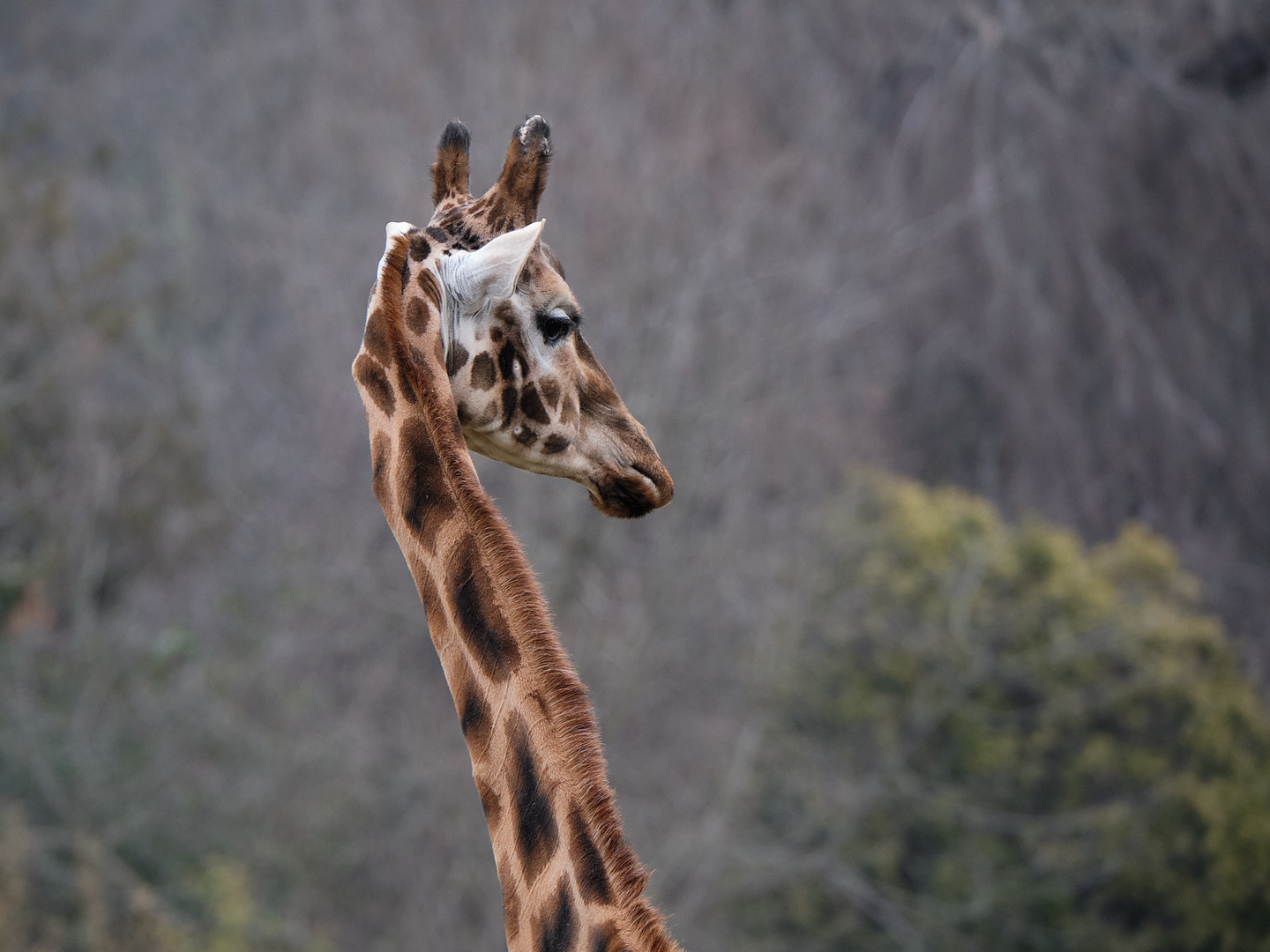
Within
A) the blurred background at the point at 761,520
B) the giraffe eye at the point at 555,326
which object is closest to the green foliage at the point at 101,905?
the blurred background at the point at 761,520

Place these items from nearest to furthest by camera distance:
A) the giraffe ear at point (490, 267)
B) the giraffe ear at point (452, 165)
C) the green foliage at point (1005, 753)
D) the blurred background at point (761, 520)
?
the giraffe ear at point (490, 267)
the giraffe ear at point (452, 165)
the green foliage at point (1005, 753)
the blurred background at point (761, 520)

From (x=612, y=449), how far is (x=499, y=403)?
0.23 meters

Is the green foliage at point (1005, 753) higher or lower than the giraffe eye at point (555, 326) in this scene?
lower

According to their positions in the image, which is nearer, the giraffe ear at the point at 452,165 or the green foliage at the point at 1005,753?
the giraffe ear at the point at 452,165

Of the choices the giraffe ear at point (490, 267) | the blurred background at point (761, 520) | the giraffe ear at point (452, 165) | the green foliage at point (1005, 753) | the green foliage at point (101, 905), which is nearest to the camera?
the giraffe ear at point (490, 267)

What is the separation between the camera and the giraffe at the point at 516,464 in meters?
1.58

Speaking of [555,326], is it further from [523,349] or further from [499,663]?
[499,663]

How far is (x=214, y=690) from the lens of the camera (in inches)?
368

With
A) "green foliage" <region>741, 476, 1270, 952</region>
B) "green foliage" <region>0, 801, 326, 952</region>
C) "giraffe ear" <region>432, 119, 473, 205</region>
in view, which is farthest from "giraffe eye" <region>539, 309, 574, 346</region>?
"green foliage" <region>0, 801, 326, 952</region>

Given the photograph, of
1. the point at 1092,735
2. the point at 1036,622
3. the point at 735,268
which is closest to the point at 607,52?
the point at 735,268

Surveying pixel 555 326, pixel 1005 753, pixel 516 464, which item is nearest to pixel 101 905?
pixel 1005 753

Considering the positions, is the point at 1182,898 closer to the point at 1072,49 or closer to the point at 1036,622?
A: the point at 1036,622

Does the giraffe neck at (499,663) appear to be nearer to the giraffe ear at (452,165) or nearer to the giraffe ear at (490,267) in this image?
the giraffe ear at (490,267)

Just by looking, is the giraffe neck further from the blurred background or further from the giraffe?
the blurred background
